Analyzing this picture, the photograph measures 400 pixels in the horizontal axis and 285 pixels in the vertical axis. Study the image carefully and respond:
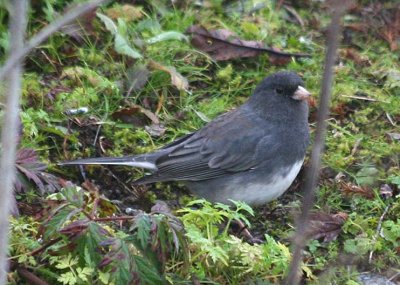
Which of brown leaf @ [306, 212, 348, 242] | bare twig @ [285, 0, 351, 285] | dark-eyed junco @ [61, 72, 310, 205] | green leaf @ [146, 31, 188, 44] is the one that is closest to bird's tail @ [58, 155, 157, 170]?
dark-eyed junco @ [61, 72, 310, 205]

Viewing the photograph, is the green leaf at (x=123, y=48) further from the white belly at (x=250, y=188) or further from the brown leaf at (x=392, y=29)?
the brown leaf at (x=392, y=29)

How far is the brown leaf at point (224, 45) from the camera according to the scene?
175 inches

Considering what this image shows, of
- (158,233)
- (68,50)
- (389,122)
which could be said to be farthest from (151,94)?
(158,233)

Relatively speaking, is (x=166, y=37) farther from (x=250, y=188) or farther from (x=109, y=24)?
(x=250, y=188)

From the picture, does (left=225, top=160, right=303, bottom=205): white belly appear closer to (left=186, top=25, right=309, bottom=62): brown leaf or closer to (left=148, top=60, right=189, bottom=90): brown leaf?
(left=148, top=60, right=189, bottom=90): brown leaf

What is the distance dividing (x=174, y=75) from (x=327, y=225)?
1.22 metres

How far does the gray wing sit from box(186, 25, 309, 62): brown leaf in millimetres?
794

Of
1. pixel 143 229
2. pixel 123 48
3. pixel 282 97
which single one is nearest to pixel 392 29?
pixel 282 97

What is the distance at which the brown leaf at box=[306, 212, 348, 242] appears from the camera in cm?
330

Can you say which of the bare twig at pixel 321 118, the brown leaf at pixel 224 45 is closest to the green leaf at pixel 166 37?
the brown leaf at pixel 224 45

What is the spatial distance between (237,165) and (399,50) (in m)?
1.59

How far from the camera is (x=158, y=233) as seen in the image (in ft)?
7.98

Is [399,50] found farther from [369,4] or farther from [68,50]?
[68,50]

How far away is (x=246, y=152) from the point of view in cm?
360
